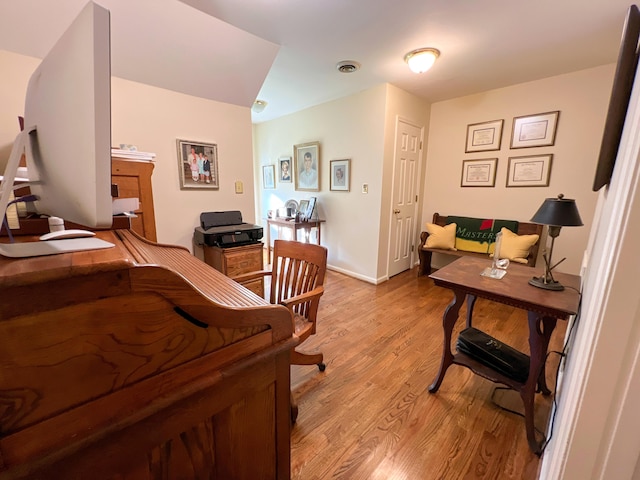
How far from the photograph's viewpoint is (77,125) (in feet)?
1.47

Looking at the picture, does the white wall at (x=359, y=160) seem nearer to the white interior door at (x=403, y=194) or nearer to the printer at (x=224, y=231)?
the white interior door at (x=403, y=194)

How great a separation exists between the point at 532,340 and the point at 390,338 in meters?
1.08

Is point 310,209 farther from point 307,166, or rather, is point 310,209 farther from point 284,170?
point 284,170

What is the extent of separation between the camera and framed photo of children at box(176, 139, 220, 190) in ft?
7.49

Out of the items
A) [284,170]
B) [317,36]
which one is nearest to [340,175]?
[284,170]

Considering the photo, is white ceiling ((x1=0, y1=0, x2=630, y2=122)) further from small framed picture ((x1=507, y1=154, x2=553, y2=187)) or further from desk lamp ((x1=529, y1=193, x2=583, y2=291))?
desk lamp ((x1=529, y1=193, x2=583, y2=291))

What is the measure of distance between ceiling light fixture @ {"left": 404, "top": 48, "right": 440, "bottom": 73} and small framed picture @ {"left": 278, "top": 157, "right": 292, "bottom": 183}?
2.40m

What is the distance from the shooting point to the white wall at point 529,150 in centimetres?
265

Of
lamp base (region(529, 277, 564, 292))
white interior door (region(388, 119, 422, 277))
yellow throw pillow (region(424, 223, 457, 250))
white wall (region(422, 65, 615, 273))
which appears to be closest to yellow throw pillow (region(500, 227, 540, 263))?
white wall (region(422, 65, 615, 273))

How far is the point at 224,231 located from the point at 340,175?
1.90 metres

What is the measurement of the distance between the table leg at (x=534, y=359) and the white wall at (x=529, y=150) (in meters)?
2.38

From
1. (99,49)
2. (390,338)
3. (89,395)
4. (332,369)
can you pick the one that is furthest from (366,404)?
(99,49)

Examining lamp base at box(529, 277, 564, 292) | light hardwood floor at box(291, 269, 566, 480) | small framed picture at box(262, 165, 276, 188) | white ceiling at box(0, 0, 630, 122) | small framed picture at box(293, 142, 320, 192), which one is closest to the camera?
light hardwood floor at box(291, 269, 566, 480)

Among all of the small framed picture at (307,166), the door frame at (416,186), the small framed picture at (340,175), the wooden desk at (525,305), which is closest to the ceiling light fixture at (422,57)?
the door frame at (416,186)
